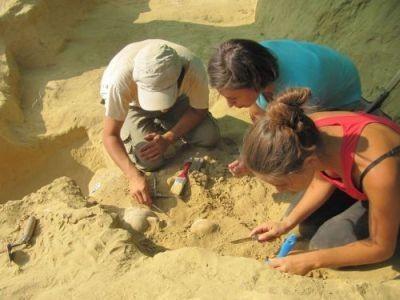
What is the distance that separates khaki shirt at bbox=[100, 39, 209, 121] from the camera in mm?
3088

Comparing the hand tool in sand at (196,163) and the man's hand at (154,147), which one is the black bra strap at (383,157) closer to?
the hand tool in sand at (196,163)

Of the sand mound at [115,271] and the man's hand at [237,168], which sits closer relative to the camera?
the sand mound at [115,271]

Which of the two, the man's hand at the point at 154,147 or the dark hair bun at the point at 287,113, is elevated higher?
the dark hair bun at the point at 287,113

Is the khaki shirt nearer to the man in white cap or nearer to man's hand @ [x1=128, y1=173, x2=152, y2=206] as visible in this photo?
the man in white cap

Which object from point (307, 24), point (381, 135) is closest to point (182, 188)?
point (381, 135)

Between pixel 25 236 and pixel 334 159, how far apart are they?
1634 millimetres

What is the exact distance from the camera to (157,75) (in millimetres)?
2879

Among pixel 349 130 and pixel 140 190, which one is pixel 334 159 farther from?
pixel 140 190

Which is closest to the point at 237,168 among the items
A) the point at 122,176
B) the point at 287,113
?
the point at 122,176

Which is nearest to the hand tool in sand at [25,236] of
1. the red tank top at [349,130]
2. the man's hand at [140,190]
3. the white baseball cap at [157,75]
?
the man's hand at [140,190]

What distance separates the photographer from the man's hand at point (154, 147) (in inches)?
133

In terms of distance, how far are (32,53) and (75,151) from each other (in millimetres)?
1326

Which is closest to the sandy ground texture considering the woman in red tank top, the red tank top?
the woman in red tank top

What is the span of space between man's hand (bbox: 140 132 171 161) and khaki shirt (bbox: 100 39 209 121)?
0.91 feet
